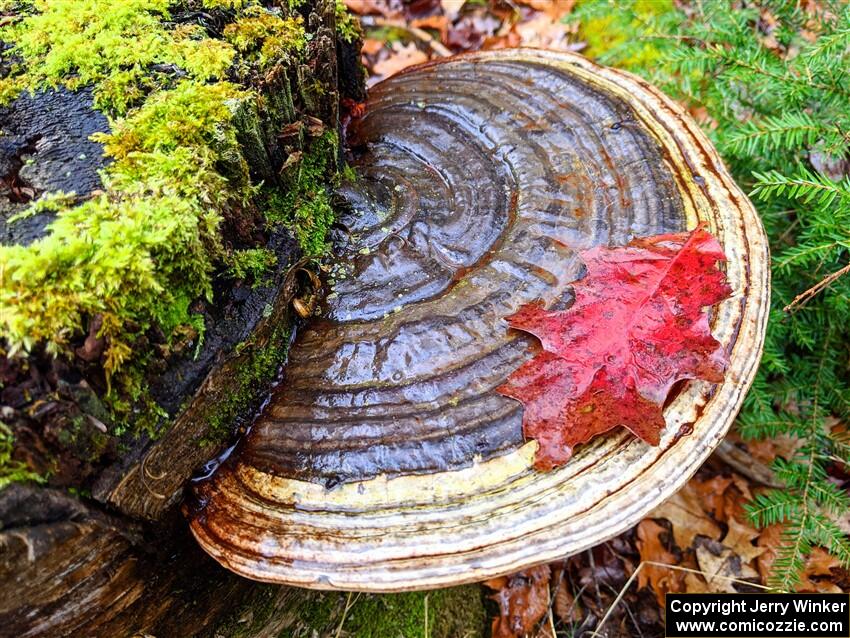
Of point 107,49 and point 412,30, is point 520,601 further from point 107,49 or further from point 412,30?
point 412,30

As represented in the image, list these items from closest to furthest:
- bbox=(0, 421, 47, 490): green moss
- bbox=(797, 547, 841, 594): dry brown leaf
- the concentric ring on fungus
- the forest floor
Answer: bbox=(0, 421, 47, 490): green moss, the concentric ring on fungus, bbox=(797, 547, 841, 594): dry brown leaf, the forest floor

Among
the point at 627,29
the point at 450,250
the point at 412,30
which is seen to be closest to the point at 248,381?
the point at 450,250

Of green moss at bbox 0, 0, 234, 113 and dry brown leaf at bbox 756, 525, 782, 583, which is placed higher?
green moss at bbox 0, 0, 234, 113

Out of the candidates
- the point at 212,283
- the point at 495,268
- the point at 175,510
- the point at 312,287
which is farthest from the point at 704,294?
the point at 175,510

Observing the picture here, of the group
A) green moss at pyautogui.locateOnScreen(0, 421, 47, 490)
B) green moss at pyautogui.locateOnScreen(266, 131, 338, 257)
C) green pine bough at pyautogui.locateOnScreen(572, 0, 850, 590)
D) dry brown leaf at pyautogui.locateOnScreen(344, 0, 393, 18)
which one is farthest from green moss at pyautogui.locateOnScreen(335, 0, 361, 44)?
dry brown leaf at pyautogui.locateOnScreen(344, 0, 393, 18)

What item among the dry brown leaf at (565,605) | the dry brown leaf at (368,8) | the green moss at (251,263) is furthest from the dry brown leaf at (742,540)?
the dry brown leaf at (368,8)

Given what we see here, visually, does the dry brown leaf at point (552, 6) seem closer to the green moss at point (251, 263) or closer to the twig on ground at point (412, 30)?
the twig on ground at point (412, 30)

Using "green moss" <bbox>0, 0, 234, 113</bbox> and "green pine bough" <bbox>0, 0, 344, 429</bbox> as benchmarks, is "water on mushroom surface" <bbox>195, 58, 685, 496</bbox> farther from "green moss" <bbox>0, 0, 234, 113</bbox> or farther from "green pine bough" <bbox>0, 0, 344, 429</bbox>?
"green moss" <bbox>0, 0, 234, 113</bbox>
